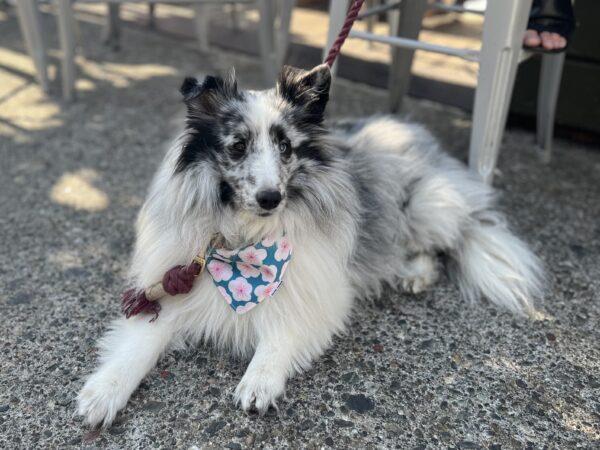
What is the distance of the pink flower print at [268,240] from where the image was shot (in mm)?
2225

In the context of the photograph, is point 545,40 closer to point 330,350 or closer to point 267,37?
point 330,350

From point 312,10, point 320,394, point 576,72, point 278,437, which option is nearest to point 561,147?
point 576,72

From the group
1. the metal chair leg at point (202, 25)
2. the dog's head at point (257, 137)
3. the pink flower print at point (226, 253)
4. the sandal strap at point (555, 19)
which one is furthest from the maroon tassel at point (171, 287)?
the metal chair leg at point (202, 25)

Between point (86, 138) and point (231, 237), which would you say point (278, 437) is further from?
point (86, 138)

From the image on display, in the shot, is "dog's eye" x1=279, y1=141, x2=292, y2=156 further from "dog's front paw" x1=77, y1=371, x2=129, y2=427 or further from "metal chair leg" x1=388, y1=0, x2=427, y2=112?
"metal chair leg" x1=388, y1=0, x2=427, y2=112

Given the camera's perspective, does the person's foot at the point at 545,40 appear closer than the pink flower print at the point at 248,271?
No

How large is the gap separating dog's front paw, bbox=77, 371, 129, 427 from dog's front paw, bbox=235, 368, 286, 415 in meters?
0.44

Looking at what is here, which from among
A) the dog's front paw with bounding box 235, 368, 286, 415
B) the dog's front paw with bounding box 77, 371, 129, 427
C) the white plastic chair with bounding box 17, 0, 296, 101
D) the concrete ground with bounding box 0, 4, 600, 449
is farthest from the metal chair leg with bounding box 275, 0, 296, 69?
the dog's front paw with bounding box 77, 371, 129, 427

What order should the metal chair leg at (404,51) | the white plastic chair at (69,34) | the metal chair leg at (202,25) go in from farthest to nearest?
the metal chair leg at (202,25) → the white plastic chair at (69,34) → the metal chair leg at (404,51)

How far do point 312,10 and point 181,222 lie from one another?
6.98m

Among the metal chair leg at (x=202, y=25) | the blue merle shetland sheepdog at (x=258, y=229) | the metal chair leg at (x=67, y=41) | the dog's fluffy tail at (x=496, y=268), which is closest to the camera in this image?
the blue merle shetland sheepdog at (x=258, y=229)

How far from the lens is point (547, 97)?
3984 millimetres

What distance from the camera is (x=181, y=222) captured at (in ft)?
7.32

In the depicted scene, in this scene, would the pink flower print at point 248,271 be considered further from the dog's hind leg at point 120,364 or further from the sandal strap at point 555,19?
the sandal strap at point 555,19
